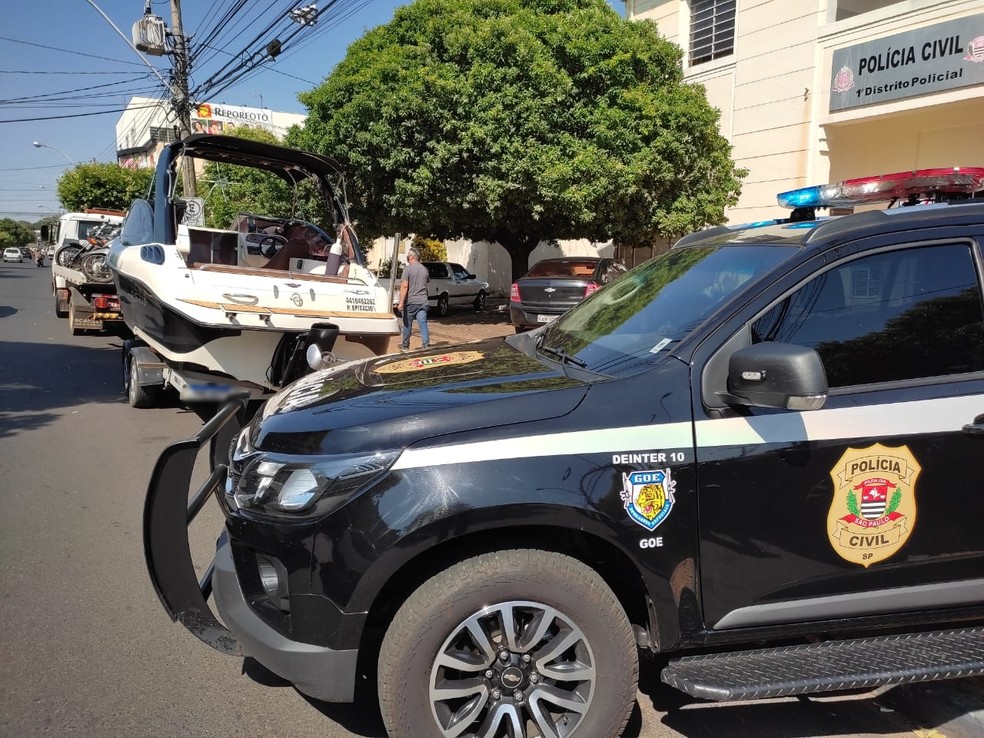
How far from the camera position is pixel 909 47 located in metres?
11.9

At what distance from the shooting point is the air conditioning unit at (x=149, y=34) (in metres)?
16.9

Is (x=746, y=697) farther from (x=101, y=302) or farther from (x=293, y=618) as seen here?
(x=101, y=302)

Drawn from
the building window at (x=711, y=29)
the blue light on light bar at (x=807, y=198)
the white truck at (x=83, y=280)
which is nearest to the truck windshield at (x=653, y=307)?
the blue light on light bar at (x=807, y=198)

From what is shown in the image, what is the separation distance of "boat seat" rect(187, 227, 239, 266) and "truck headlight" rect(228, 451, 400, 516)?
649 centimetres

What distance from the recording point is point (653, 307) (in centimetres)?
319

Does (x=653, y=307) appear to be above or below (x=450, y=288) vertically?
below

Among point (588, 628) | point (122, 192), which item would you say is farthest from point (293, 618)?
point (122, 192)

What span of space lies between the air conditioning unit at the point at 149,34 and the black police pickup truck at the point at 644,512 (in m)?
17.5

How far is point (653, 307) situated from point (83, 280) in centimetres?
1187

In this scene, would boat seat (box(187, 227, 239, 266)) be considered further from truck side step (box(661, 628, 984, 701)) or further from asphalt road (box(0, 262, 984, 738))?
truck side step (box(661, 628, 984, 701))

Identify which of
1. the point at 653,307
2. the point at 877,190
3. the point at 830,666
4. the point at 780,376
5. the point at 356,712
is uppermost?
the point at 877,190

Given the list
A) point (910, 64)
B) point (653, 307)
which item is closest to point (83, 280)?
point (653, 307)

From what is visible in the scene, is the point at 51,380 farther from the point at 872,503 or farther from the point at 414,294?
the point at 872,503

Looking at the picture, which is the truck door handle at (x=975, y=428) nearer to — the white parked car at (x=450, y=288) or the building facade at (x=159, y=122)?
the white parked car at (x=450, y=288)
